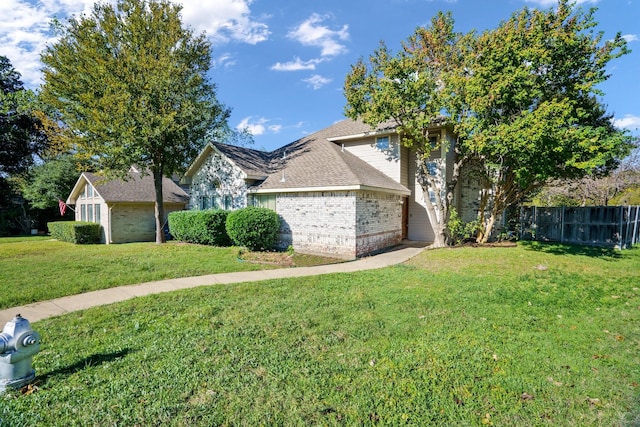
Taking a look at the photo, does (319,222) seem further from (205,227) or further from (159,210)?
(159,210)

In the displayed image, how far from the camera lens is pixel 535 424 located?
9.20 feet

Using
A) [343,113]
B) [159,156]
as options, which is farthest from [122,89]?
[343,113]

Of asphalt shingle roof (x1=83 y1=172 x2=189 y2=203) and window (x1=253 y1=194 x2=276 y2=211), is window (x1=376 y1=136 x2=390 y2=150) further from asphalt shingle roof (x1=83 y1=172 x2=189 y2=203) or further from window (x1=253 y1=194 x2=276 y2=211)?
asphalt shingle roof (x1=83 y1=172 x2=189 y2=203)

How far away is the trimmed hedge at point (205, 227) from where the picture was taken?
15156 mm

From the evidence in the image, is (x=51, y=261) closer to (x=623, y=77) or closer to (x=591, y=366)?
(x=591, y=366)


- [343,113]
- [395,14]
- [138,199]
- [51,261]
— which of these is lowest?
[51,261]

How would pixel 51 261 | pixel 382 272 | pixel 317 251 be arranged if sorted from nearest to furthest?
pixel 382 272 → pixel 51 261 → pixel 317 251

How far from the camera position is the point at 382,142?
16.1 meters

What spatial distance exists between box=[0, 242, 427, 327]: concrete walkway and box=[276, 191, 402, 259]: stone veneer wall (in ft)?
3.62

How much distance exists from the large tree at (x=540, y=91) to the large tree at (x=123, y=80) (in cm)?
1369

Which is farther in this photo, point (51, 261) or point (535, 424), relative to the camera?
point (51, 261)

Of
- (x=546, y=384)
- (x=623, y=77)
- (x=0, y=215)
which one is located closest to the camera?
(x=546, y=384)

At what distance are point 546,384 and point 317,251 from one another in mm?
10018

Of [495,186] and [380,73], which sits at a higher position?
[380,73]
